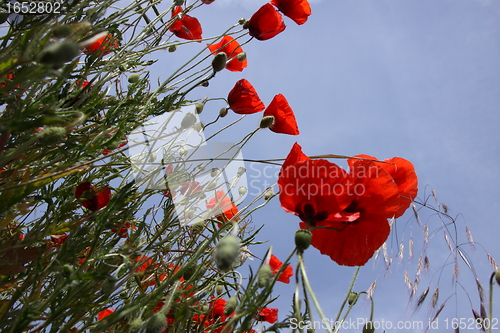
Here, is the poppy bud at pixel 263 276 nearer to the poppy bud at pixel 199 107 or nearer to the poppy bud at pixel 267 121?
the poppy bud at pixel 267 121

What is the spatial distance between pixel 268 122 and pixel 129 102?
0.52m

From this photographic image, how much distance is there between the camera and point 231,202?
4.97 ft

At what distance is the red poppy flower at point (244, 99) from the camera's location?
1.51 m

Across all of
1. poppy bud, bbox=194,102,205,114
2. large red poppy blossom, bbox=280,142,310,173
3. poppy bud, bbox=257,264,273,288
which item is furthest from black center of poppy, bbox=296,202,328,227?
poppy bud, bbox=194,102,205,114

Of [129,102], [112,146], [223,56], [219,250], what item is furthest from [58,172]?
[223,56]

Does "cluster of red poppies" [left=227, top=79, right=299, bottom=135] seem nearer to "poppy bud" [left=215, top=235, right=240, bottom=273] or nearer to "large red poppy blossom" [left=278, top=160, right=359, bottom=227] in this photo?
"large red poppy blossom" [left=278, top=160, right=359, bottom=227]

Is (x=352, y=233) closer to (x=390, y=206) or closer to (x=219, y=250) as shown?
(x=390, y=206)

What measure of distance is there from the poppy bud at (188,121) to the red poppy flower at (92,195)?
0.41 metres

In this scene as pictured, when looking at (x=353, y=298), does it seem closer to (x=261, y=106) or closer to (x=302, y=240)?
(x=302, y=240)

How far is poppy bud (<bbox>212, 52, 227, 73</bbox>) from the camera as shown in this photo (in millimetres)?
1286

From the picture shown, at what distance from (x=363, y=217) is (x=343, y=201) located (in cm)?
10

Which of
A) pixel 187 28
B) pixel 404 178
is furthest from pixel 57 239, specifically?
pixel 404 178

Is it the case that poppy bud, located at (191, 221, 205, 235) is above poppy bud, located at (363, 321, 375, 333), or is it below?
above

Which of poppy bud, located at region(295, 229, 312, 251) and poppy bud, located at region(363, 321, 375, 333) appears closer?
poppy bud, located at region(295, 229, 312, 251)
